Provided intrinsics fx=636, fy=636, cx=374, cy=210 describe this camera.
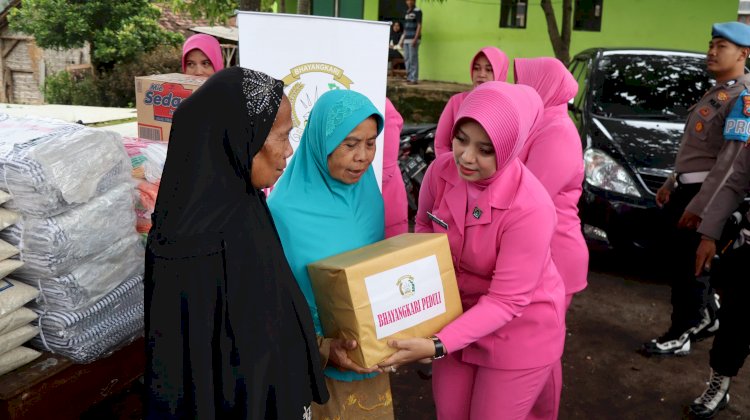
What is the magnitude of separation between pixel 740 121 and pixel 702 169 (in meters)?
0.55

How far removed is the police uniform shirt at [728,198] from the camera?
3311 millimetres

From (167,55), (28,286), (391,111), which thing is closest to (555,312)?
(28,286)

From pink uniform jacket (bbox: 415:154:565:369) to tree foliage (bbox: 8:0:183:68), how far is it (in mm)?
13197

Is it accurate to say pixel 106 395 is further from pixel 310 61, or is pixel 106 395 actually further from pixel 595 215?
pixel 595 215

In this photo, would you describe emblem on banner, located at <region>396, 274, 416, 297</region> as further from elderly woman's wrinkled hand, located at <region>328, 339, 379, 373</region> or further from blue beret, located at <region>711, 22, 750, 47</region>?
blue beret, located at <region>711, 22, 750, 47</region>

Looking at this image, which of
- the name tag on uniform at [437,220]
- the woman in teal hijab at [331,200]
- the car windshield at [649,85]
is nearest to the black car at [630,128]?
the car windshield at [649,85]

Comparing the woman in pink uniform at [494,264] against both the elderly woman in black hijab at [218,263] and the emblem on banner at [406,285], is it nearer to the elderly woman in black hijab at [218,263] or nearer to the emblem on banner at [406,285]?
the emblem on banner at [406,285]

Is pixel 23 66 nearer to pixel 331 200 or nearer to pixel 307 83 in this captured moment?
pixel 307 83

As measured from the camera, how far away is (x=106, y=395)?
90.7 inches

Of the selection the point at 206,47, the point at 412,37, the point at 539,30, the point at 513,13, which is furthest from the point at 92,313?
the point at 513,13

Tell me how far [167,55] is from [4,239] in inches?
524

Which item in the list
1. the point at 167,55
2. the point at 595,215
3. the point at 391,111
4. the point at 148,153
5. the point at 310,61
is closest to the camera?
the point at 148,153

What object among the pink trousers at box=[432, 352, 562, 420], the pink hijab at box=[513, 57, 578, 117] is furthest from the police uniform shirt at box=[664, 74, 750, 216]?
the pink trousers at box=[432, 352, 562, 420]

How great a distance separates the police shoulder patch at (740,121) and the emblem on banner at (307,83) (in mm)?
2095
